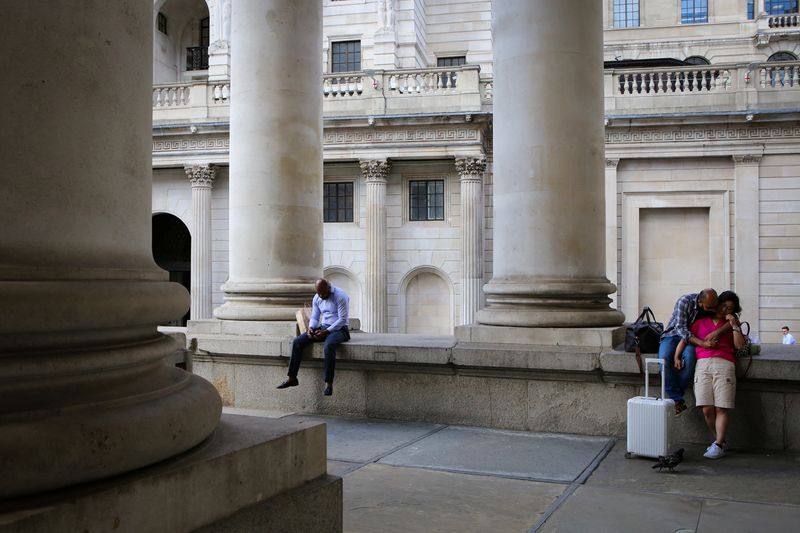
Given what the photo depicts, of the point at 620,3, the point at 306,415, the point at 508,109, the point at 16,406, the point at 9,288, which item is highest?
the point at 620,3

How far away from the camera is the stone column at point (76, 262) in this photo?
2928 millimetres

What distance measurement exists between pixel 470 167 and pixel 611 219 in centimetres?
570

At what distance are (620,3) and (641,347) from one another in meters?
33.4

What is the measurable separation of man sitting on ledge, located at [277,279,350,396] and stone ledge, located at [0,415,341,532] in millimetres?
5584

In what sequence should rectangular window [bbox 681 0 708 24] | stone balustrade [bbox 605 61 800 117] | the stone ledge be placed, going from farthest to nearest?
rectangular window [bbox 681 0 708 24] < stone balustrade [bbox 605 61 800 117] < the stone ledge

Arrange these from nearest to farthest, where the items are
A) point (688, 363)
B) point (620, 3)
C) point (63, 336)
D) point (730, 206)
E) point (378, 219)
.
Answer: point (63, 336)
point (688, 363)
point (730, 206)
point (378, 219)
point (620, 3)

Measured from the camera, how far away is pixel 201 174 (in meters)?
31.2

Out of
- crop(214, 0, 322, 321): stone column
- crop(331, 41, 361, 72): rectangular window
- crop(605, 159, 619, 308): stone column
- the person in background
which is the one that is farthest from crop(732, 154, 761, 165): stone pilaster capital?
crop(214, 0, 322, 321): stone column

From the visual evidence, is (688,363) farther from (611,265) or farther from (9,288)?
(611,265)

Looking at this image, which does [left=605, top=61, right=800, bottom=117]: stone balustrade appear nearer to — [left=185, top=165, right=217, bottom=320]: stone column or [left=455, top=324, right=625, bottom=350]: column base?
[left=185, top=165, right=217, bottom=320]: stone column

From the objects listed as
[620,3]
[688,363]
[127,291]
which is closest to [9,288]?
[127,291]

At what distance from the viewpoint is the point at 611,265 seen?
28062mm

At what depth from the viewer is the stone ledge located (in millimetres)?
2779

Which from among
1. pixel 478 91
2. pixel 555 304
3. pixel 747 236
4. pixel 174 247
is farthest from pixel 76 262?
pixel 174 247
